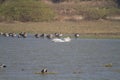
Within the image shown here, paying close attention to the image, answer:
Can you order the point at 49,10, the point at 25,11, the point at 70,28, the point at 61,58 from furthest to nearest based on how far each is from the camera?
the point at 49,10
the point at 25,11
the point at 70,28
the point at 61,58

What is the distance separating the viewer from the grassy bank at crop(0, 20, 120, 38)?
58375 millimetres

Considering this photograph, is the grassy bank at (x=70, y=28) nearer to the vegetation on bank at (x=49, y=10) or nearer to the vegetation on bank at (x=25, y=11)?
the vegetation on bank at (x=25, y=11)

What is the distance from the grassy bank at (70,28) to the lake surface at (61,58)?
4890 mm

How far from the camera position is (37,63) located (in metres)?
35.2

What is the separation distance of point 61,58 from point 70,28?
74.0 feet

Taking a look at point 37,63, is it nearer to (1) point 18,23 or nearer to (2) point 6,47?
(2) point 6,47

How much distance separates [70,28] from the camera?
60.5 m

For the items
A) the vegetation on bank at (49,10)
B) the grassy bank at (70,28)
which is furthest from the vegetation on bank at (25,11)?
the grassy bank at (70,28)

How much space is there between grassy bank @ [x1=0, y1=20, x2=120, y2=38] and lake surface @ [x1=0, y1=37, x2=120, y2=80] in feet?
16.0

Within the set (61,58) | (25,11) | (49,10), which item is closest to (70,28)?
(25,11)

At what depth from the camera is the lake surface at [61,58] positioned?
30.6 m

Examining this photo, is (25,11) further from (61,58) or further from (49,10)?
(61,58)

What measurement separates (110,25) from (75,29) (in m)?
3.88

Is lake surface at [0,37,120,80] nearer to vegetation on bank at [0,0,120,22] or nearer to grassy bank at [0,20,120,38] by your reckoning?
grassy bank at [0,20,120,38]
